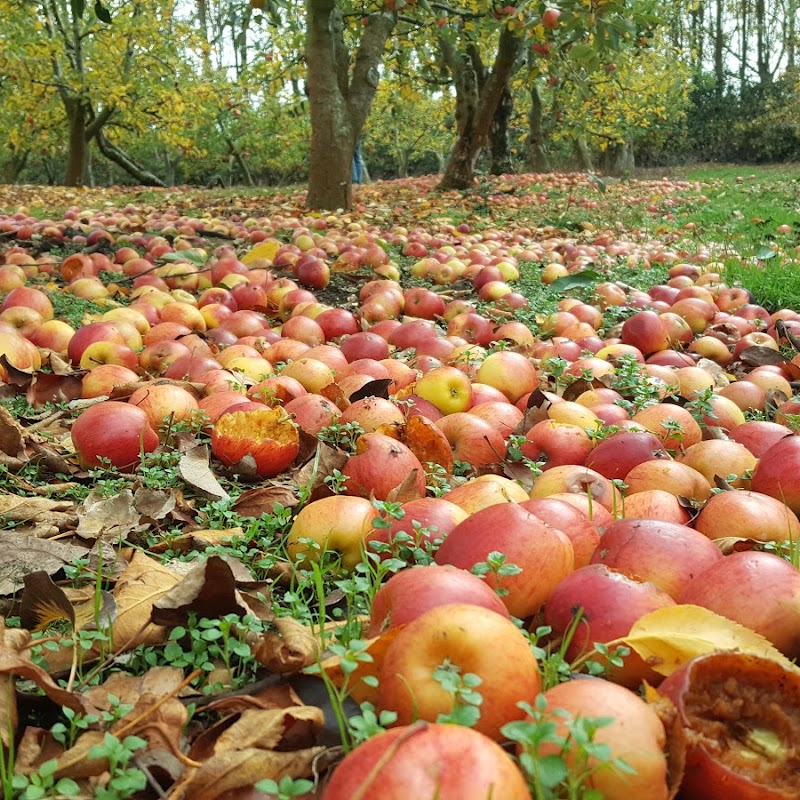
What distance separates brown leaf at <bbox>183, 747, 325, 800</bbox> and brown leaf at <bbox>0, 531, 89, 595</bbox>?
0.84 meters

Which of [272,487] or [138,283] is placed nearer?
[272,487]

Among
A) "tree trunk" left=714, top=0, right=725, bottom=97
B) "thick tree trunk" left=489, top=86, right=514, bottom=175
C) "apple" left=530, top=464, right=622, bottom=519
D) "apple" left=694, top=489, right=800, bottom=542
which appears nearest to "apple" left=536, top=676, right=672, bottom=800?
"apple" left=694, top=489, right=800, bottom=542

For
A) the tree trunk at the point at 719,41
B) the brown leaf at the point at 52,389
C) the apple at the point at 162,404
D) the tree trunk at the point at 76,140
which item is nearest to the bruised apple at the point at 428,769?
the apple at the point at 162,404

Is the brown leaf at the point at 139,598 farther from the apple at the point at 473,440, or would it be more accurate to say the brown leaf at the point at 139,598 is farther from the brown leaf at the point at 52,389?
→ the brown leaf at the point at 52,389

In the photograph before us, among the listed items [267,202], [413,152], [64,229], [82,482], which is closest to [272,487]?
[82,482]

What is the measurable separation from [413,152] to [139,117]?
17459 mm

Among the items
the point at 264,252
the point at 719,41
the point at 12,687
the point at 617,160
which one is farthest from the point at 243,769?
the point at 719,41

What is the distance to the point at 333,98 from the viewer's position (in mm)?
8773

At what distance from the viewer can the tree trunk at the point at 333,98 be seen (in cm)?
851

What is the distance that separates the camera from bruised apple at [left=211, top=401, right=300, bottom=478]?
96.5 inches

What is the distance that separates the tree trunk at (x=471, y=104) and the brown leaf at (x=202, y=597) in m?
11.4

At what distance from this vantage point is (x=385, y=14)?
938cm

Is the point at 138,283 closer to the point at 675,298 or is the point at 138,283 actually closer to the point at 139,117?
the point at 675,298

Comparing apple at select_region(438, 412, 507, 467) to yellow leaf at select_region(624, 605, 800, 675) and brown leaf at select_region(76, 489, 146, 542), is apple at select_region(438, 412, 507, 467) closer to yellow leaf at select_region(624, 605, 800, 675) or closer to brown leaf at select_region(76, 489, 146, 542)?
brown leaf at select_region(76, 489, 146, 542)
